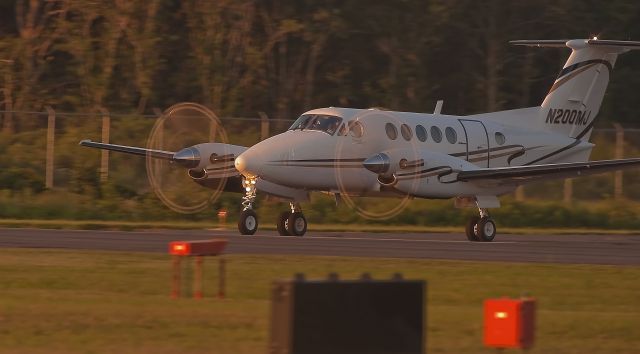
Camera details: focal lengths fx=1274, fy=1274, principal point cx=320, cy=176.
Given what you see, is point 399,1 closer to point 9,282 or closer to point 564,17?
point 564,17

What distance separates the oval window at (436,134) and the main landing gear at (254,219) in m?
3.55

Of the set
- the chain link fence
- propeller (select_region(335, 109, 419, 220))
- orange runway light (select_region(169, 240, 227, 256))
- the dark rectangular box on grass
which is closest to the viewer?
the dark rectangular box on grass

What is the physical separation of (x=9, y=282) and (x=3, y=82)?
107 ft

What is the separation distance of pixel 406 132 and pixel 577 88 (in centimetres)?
646

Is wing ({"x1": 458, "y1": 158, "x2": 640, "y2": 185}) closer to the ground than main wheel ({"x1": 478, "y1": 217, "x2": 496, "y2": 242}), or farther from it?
farther from it

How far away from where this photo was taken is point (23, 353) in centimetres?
1194

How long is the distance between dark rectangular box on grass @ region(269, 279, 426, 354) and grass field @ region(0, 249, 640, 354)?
2.79 m

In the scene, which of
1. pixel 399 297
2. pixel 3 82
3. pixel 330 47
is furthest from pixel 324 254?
pixel 330 47

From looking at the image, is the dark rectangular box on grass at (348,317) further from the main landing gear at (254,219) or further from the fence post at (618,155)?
the fence post at (618,155)

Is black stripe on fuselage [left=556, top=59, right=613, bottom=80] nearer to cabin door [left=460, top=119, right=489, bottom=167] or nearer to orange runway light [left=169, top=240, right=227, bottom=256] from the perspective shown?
cabin door [left=460, top=119, right=489, bottom=167]

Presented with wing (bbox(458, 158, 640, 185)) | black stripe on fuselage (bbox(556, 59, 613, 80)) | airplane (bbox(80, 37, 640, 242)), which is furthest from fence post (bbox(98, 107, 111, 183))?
black stripe on fuselage (bbox(556, 59, 613, 80))

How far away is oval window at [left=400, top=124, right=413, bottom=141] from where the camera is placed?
28203 millimetres

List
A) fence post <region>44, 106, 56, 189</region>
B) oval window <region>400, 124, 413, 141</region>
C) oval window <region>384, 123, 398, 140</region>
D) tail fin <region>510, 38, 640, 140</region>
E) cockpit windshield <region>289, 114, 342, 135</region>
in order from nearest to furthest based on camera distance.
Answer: cockpit windshield <region>289, 114, 342, 135</region>
oval window <region>384, 123, 398, 140</region>
oval window <region>400, 124, 413, 141</region>
tail fin <region>510, 38, 640, 140</region>
fence post <region>44, 106, 56, 189</region>

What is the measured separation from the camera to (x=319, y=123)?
27.5 m
